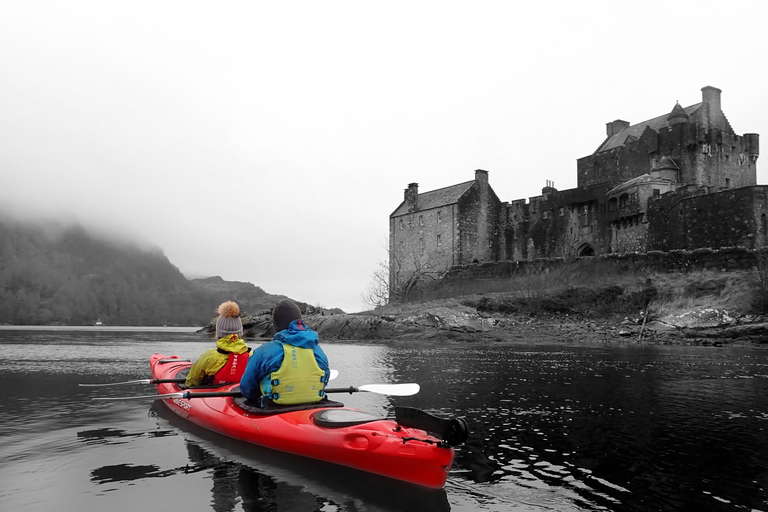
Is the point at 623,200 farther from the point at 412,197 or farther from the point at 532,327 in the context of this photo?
the point at 412,197

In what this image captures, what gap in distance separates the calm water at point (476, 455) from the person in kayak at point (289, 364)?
747 mm

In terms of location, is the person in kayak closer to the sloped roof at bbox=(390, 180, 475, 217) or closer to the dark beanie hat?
the dark beanie hat

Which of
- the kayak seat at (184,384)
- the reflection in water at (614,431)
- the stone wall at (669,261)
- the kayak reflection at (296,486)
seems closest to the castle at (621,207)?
the stone wall at (669,261)

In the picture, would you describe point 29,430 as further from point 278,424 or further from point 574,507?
point 574,507

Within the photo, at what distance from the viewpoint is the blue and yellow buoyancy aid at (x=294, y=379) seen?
23.1ft

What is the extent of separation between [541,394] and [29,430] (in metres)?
9.31

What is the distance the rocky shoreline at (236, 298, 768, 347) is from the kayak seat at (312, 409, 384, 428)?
24.8 metres

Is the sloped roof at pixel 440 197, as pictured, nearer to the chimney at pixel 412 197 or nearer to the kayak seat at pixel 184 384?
the chimney at pixel 412 197

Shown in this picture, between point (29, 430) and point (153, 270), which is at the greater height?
point (153, 270)

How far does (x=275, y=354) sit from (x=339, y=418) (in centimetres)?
114

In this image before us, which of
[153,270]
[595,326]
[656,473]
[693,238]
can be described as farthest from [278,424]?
[153,270]

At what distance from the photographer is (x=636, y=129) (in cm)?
4912

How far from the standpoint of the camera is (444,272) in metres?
49.1

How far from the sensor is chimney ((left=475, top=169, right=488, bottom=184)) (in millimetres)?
50750
